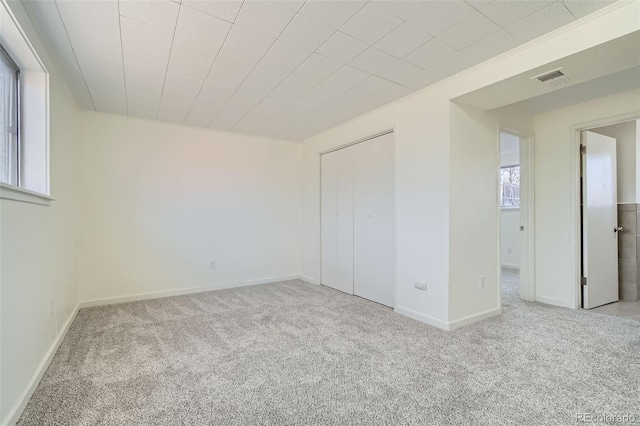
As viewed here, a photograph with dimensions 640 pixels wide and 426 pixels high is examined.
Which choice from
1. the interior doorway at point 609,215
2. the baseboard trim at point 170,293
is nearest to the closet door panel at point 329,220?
the baseboard trim at point 170,293

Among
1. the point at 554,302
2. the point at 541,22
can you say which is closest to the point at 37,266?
the point at 541,22

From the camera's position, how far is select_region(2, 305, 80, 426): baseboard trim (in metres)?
1.51

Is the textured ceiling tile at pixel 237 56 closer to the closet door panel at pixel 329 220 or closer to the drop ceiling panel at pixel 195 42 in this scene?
the drop ceiling panel at pixel 195 42

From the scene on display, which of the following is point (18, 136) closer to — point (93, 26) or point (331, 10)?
point (93, 26)

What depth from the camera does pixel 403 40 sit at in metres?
2.15

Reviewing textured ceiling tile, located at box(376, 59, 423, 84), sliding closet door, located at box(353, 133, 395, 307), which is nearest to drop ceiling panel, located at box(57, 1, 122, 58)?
textured ceiling tile, located at box(376, 59, 423, 84)

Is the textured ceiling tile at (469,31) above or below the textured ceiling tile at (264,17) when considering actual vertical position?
below

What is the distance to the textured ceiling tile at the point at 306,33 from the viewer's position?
Result: 6.38 feet

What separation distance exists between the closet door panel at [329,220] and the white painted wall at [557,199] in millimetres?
2642

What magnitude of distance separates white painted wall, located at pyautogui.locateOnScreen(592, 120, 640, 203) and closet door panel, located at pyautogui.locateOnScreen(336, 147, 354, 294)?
10.7ft

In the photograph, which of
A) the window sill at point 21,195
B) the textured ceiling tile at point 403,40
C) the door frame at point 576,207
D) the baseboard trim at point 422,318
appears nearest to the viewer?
Result: the window sill at point 21,195

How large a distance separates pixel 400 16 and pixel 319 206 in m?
3.15

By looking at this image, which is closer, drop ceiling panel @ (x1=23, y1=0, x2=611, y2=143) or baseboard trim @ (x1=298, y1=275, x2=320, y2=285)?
drop ceiling panel @ (x1=23, y1=0, x2=611, y2=143)

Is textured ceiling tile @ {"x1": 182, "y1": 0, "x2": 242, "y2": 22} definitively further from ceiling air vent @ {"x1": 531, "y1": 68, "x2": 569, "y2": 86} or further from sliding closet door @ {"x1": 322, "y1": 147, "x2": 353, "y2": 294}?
sliding closet door @ {"x1": 322, "y1": 147, "x2": 353, "y2": 294}
